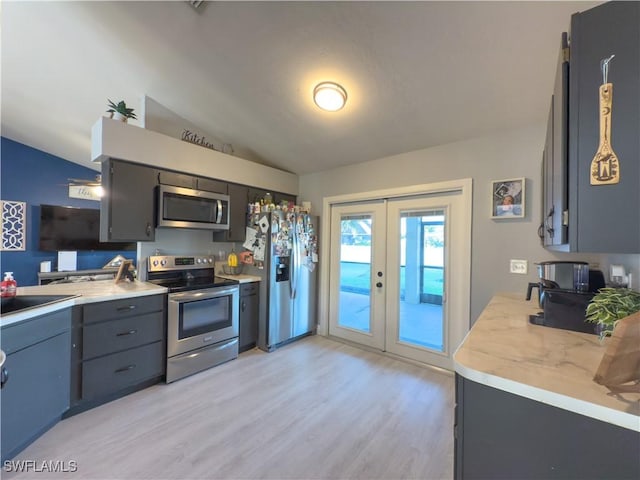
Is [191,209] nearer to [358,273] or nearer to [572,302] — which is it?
[358,273]

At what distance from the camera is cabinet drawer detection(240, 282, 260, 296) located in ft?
10.5

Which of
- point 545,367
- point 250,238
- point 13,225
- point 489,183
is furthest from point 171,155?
point 13,225

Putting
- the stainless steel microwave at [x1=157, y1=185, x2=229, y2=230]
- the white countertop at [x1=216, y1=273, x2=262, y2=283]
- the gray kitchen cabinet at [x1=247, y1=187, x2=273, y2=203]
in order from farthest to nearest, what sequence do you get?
the gray kitchen cabinet at [x1=247, y1=187, x2=273, y2=203]
the white countertop at [x1=216, y1=273, x2=262, y2=283]
the stainless steel microwave at [x1=157, y1=185, x2=229, y2=230]

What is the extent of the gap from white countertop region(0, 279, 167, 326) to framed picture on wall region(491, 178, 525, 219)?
3.16 m

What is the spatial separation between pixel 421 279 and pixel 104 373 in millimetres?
3038

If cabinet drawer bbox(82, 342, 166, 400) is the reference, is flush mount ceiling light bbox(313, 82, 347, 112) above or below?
above

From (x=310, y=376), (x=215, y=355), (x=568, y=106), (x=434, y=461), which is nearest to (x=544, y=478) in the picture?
(x=434, y=461)

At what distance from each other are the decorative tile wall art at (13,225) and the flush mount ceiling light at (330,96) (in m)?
5.55

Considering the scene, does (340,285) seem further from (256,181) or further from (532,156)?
(532,156)

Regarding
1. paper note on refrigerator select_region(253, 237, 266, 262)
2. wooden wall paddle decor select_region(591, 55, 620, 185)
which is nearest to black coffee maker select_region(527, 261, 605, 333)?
wooden wall paddle decor select_region(591, 55, 620, 185)

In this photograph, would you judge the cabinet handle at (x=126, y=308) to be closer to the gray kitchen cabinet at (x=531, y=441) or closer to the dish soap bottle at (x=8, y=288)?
the dish soap bottle at (x=8, y=288)

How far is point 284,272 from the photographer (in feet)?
11.3

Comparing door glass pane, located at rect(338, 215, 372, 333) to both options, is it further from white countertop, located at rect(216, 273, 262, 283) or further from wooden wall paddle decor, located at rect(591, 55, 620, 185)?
wooden wall paddle decor, located at rect(591, 55, 620, 185)

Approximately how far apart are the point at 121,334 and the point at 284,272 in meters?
1.73
